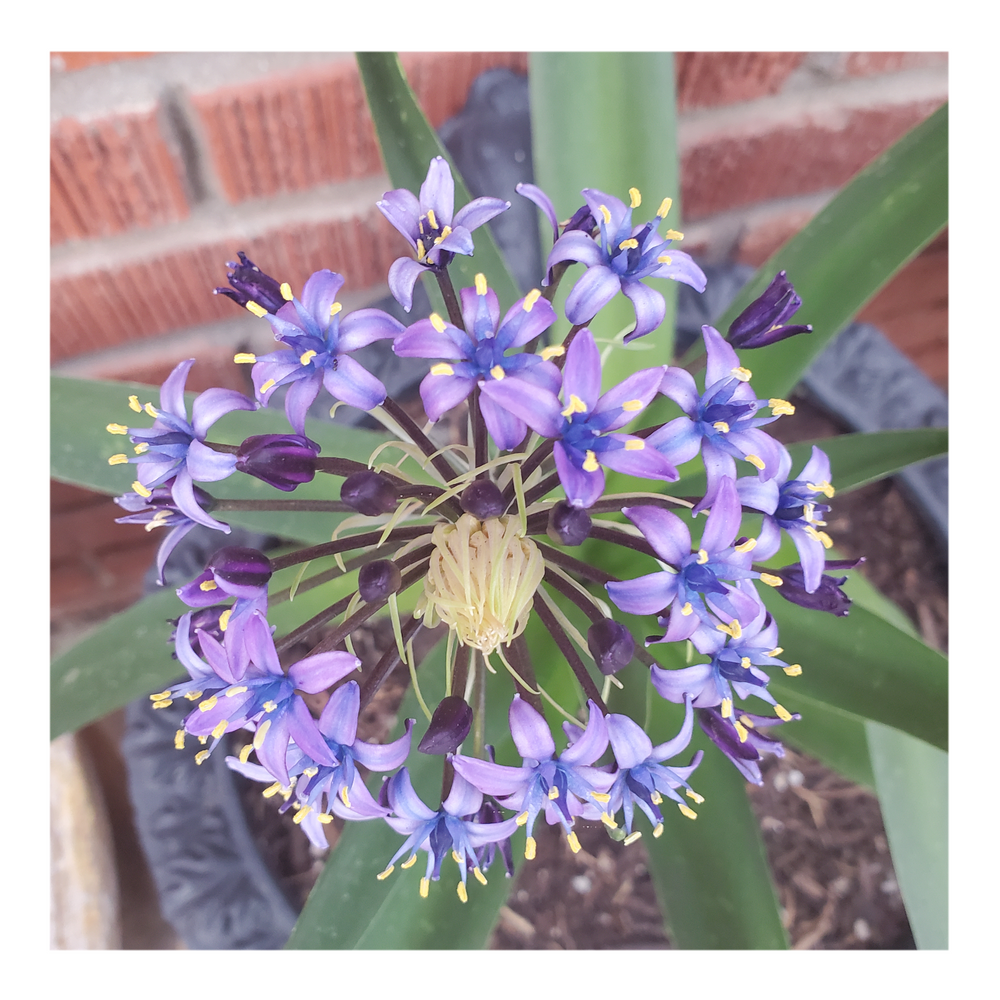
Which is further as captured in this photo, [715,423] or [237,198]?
[237,198]

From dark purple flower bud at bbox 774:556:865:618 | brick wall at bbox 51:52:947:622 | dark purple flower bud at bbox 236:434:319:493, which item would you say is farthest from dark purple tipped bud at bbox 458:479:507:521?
brick wall at bbox 51:52:947:622

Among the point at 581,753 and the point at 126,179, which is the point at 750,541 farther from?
the point at 126,179

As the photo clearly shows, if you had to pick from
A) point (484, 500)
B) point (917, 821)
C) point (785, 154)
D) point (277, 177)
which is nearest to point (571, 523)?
point (484, 500)

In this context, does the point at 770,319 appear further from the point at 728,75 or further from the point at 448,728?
the point at 728,75

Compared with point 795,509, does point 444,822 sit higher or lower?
lower

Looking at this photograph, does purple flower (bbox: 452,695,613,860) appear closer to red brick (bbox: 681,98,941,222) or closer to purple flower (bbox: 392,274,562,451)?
purple flower (bbox: 392,274,562,451)

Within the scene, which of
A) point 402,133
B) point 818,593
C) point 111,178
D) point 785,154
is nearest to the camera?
point 818,593

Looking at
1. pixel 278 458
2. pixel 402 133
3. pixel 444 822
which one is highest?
pixel 402 133

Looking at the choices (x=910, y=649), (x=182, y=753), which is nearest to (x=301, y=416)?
(x=910, y=649)
